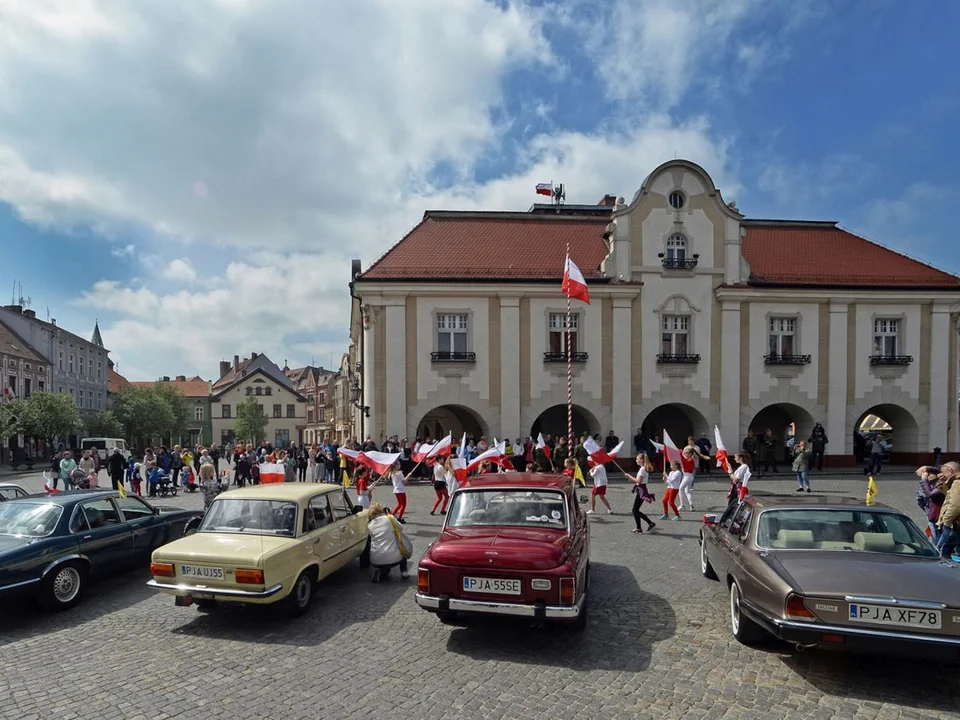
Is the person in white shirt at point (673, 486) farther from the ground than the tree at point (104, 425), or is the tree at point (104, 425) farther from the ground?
the person in white shirt at point (673, 486)

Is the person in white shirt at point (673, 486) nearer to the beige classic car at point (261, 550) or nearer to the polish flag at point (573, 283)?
the beige classic car at point (261, 550)

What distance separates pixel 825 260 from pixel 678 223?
7.22 meters

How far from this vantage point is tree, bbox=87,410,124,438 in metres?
54.4

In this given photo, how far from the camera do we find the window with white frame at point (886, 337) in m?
26.9

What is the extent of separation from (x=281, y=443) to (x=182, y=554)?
81.1m

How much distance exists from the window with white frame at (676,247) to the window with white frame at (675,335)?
98.6 inches

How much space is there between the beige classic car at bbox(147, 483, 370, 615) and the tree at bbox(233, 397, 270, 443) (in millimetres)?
74290

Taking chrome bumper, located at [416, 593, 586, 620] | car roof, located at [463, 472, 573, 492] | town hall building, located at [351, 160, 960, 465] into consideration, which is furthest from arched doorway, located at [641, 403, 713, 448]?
chrome bumper, located at [416, 593, 586, 620]

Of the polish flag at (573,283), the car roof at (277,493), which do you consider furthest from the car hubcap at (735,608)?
the polish flag at (573,283)

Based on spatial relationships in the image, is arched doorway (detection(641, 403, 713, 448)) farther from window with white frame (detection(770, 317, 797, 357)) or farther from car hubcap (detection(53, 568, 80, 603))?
car hubcap (detection(53, 568, 80, 603))

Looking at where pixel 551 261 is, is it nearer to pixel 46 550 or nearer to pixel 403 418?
pixel 403 418

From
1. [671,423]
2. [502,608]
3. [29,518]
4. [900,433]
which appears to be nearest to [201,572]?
[29,518]

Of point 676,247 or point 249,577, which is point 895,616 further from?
point 676,247

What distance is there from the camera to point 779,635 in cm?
555
